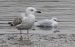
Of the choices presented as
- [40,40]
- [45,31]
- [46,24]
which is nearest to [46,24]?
[46,24]

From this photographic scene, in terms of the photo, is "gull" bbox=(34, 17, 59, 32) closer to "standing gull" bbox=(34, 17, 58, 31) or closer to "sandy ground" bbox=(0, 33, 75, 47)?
"standing gull" bbox=(34, 17, 58, 31)

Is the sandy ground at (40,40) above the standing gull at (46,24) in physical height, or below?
above

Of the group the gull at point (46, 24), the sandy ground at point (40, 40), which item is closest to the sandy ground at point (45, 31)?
the sandy ground at point (40, 40)

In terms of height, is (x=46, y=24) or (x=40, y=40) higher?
(x=40, y=40)

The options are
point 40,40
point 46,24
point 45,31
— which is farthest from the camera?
point 46,24

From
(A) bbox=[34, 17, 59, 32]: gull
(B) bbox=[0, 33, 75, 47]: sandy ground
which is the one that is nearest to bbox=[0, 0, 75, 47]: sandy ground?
(B) bbox=[0, 33, 75, 47]: sandy ground

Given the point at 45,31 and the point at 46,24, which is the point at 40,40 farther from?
the point at 46,24

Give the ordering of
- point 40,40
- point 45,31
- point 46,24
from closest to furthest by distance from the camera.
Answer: point 40,40
point 45,31
point 46,24

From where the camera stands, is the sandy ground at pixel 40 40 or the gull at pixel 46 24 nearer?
the sandy ground at pixel 40 40

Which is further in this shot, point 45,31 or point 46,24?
point 46,24

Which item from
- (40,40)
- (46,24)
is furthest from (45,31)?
(40,40)

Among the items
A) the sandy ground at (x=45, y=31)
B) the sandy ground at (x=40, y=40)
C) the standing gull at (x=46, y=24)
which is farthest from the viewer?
the standing gull at (x=46, y=24)

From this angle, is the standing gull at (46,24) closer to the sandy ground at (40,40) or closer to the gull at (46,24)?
the gull at (46,24)

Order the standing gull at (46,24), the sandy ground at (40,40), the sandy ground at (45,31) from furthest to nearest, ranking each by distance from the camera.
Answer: the standing gull at (46,24) → the sandy ground at (45,31) → the sandy ground at (40,40)
